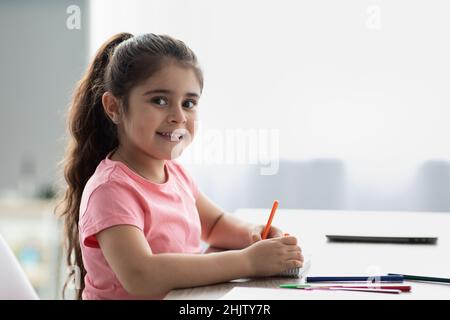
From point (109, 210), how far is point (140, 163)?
17 centimetres

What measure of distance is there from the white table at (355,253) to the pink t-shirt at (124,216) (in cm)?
16

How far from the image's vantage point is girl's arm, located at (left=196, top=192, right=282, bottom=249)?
1077 mm

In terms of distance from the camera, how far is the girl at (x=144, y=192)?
806 mm

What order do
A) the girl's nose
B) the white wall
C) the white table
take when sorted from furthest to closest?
the white wall
the girl's nose
the white table

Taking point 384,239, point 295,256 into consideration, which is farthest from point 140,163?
point 384,239

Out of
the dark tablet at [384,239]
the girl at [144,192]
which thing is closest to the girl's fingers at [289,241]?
the girl at [144,192]

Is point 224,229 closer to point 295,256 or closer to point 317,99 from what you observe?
point 295,256

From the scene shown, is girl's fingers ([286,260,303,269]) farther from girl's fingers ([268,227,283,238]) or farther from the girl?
girl's fingers ([268,227,283,238])

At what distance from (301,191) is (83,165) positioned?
1298 mm

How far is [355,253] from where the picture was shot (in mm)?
1025

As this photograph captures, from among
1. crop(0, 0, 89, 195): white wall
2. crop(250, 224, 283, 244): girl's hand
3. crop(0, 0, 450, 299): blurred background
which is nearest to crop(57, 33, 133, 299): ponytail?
crop(250, 224, 283, 244): girl's hand

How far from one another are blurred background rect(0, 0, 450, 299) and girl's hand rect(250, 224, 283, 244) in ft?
3.86

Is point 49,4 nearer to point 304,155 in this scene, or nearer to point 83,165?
point 304,155
